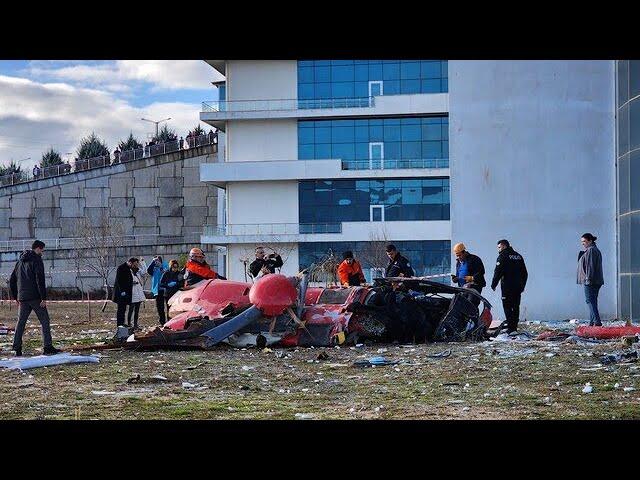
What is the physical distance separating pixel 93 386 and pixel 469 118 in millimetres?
19825

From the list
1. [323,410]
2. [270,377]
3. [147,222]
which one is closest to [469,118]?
[270,377]

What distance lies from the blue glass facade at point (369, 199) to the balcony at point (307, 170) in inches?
26.9

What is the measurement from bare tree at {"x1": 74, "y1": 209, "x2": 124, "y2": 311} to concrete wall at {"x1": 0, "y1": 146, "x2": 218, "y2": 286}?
1.15m

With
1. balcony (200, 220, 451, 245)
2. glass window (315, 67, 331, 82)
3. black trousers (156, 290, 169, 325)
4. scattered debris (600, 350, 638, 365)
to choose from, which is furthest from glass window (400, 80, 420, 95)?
scattered debris (600, 350, 638, 365)

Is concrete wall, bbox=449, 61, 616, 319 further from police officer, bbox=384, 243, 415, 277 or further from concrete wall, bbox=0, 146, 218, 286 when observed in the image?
concrete wall, bbox=0, 146, 218, 286

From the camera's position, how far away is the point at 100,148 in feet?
285

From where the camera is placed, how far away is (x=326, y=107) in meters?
61.2

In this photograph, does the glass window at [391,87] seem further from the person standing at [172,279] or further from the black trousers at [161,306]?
the person standing at [172,279]

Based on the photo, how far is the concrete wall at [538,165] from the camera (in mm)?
30453

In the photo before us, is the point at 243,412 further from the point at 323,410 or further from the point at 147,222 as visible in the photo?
the point at 147,222

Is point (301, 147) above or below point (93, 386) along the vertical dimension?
above

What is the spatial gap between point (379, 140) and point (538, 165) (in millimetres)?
31424

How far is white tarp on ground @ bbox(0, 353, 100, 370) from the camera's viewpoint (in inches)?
594
